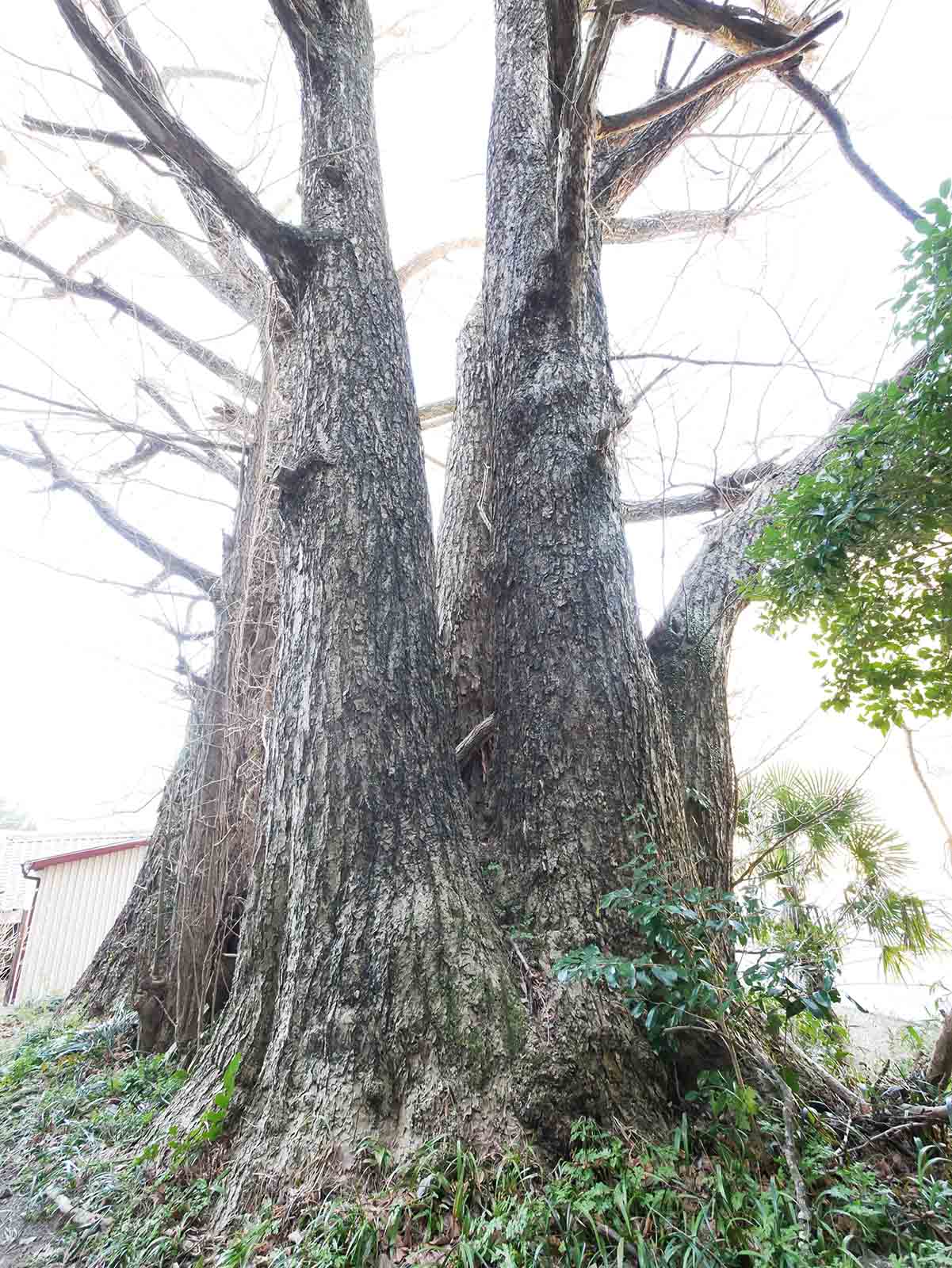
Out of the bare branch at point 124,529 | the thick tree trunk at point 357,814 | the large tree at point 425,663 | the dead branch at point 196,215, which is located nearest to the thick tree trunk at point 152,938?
the large tree at point 425,663

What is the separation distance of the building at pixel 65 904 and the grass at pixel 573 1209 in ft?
23.9

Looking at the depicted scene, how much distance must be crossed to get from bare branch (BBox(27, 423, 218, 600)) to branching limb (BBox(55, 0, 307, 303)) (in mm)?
1922

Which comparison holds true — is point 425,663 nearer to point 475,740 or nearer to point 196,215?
point 475,740

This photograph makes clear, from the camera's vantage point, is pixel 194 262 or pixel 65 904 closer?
pixel 194 262

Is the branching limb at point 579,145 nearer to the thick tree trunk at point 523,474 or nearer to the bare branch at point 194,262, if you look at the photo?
the thick tree trunk at point 523,474

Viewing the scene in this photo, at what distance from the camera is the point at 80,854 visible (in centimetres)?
895

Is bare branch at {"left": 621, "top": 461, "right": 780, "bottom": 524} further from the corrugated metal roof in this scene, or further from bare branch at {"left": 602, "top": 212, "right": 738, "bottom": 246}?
the corrugated metal roof

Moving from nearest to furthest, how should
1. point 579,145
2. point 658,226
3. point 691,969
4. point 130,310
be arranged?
1. point 691,969
2. point 579,145
3. point 130,310
4. point 658,226

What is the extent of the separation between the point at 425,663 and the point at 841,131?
3311mm

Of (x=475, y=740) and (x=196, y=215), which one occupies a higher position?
(x=196, y=215)

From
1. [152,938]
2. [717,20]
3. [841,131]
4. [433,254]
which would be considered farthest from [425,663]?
[433,254]

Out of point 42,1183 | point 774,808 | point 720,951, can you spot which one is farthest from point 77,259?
point 774,808

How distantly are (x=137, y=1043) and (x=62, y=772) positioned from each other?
11.0 metres

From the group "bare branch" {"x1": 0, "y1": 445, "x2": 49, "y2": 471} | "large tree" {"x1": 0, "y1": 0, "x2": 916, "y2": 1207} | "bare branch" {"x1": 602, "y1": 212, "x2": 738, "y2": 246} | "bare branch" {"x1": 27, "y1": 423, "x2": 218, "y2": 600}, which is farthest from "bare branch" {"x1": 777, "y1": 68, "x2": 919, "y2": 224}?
"bare branch" {"x1": 0, "y1": 445, "x2": 49, "y2": 471}
